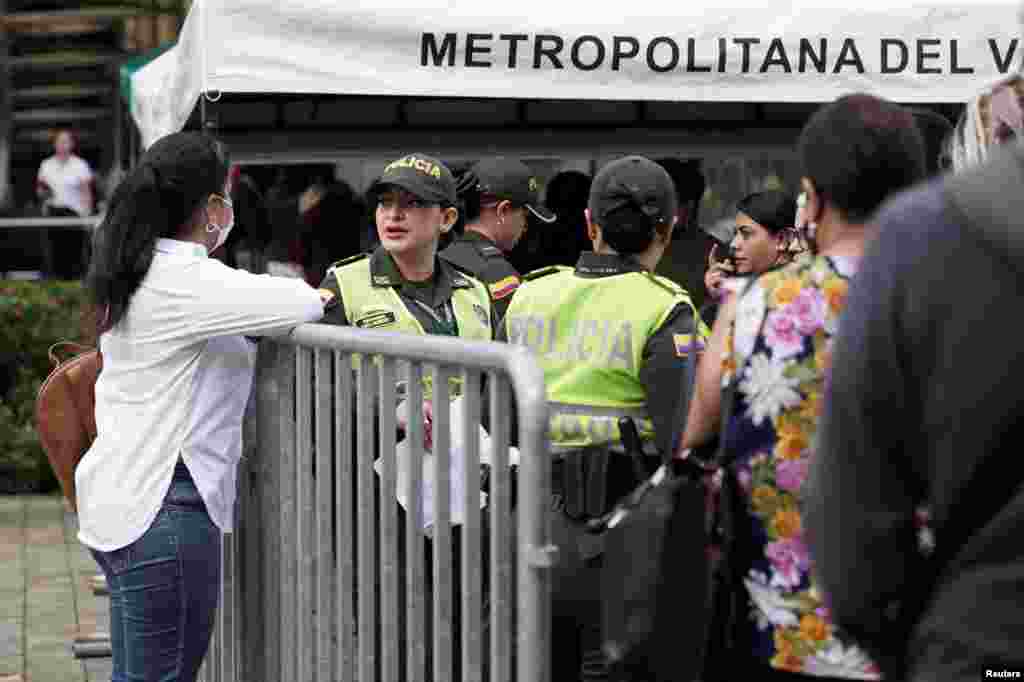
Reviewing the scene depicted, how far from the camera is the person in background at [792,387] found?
3.11 m

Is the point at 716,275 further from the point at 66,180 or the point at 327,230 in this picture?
the point at 66,180

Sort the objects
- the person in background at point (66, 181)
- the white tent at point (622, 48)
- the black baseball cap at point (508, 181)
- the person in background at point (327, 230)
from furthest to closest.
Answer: the person in background at point (66, 181) < the person in background at point (327, 230) < the white tent at point (622, 48) < the black baseball cap at point (508, 181)

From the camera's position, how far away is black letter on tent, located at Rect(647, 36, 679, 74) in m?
7.23

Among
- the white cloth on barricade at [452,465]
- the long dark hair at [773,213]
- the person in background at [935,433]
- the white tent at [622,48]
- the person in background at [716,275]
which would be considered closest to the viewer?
the person in background at [935,433]

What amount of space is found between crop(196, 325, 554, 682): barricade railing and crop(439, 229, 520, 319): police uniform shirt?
1233mm

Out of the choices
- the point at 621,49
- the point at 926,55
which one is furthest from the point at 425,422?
the point at 926,55

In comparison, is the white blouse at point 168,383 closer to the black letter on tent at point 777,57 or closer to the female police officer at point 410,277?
the female police officer at point 410,277

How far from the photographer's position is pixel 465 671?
3.61 m

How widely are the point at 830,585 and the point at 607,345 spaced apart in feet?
6.58

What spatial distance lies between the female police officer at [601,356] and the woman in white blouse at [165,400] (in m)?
0.63

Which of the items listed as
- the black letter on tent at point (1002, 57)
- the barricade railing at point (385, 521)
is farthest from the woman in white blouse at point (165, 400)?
the black letter on tent at point (1002, 57)

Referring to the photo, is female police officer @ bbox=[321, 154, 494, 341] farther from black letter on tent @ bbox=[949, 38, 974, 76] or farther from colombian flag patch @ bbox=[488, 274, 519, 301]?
black letter on tent @ bbox=[949, 38, 974, 76]

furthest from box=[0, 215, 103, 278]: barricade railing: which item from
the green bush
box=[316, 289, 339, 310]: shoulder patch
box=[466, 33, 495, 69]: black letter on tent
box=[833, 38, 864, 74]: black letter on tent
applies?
box=[316, 289, 339, 310]: shoulder patch

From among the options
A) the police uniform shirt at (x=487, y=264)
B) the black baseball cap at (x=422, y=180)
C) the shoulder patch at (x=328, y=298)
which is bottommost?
the shoulder patch at (x=328, y=298)
